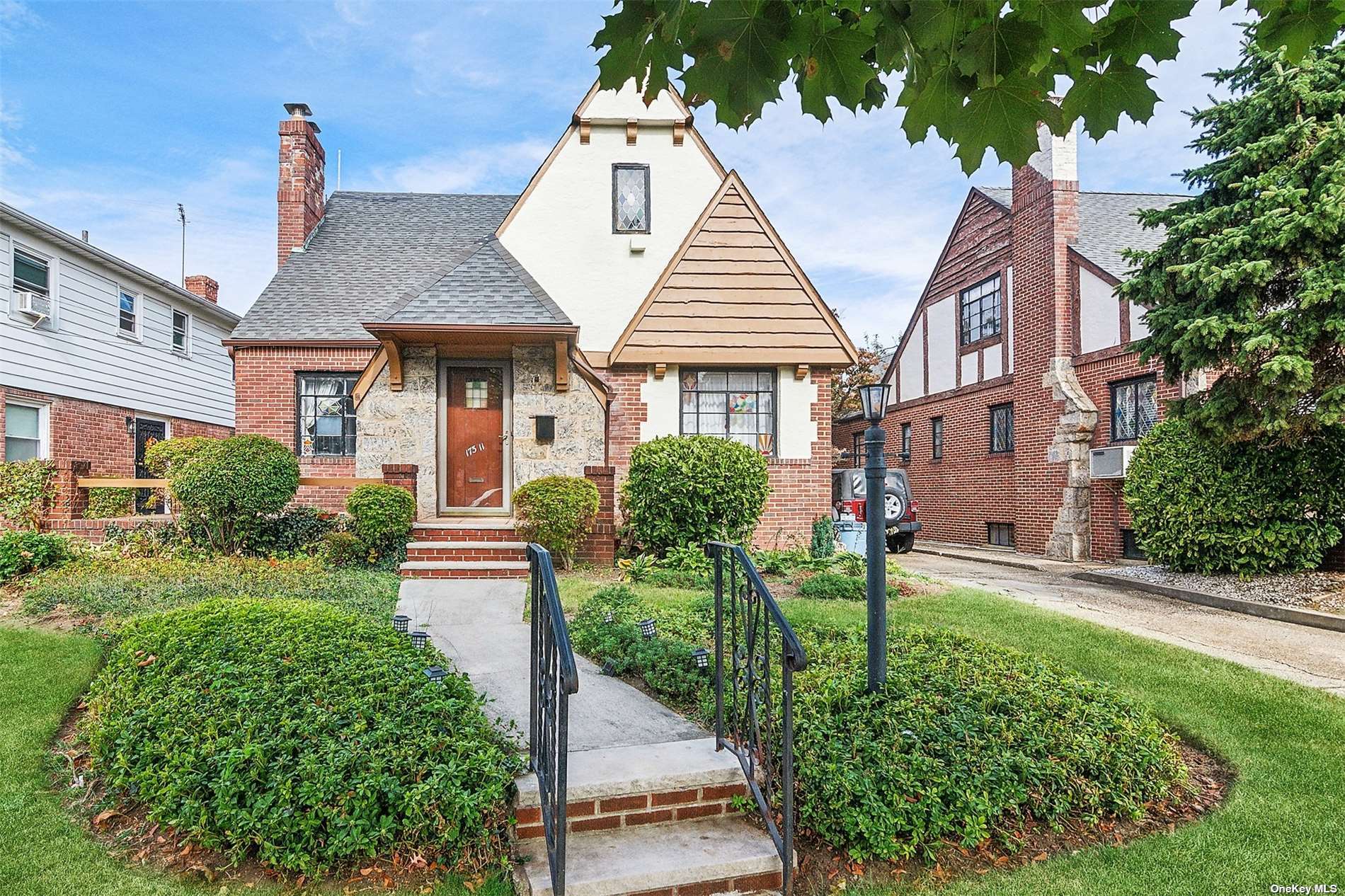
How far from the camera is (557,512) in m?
9.22

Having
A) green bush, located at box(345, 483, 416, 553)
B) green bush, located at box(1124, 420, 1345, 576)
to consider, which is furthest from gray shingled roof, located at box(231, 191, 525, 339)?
green bush, located at box(1124, 420, 1345, 576)

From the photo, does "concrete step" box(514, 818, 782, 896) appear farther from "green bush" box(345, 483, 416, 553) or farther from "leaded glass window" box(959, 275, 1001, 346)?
"leaded glass window" box(959, 275, 1001, 346)

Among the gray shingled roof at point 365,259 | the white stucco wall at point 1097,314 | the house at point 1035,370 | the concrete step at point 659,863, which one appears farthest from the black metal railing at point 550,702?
the white stucco wall at point 1097,314

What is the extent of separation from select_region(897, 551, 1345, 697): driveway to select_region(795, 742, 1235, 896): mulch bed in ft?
9.30

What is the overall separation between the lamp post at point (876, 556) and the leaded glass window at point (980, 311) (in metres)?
13.9

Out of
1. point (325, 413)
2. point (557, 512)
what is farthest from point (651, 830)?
point (325, 413)

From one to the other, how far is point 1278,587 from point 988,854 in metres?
8.55

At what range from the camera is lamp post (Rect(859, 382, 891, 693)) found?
4047 millimetres

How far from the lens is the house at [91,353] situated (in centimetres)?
1248

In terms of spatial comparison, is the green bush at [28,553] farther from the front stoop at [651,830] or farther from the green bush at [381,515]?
the front stoop at [651,830]

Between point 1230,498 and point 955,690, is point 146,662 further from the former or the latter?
point 1230,498

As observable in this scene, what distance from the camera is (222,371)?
1950 cm

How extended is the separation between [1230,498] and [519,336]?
9.85 m

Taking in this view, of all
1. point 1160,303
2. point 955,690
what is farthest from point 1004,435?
point 955,690
